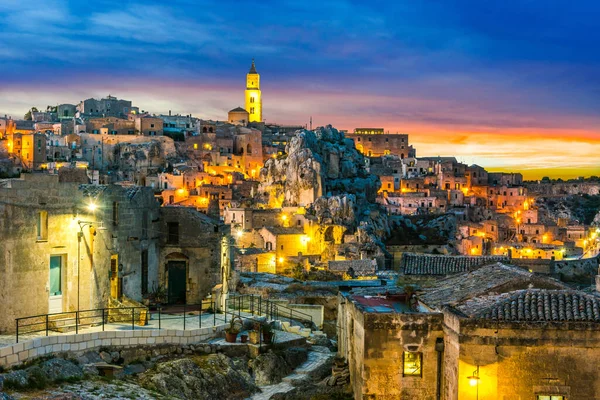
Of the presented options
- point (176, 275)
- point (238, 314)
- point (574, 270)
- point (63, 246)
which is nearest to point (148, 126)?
point (574, 270)

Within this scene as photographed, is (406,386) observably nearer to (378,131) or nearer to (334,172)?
(334,172)

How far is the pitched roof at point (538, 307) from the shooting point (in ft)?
48.1

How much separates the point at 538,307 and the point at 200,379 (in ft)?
27.5

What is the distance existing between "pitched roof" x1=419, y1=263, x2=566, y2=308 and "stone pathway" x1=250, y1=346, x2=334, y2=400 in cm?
379

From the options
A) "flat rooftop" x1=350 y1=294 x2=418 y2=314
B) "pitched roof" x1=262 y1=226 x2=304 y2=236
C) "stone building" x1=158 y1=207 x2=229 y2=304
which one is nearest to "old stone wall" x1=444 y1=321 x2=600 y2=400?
"flat rooftop" x1=350 y1=294 x2=418 y2=314

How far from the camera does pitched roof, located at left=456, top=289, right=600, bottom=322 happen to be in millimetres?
14672

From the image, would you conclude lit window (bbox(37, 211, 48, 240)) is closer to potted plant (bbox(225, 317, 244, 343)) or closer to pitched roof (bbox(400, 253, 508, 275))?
potted plant (bbox(225, 317, 244, 343))

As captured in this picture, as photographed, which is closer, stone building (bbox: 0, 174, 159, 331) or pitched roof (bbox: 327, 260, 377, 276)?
stone building (bbox: 0, 174, 159, 331)

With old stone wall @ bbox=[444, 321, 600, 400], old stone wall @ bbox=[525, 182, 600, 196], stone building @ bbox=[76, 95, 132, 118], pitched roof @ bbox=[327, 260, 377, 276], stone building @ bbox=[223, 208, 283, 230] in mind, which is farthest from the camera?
stone building @ bbox=[76, 95, 132, 118]

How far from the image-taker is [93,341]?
57.9 ft

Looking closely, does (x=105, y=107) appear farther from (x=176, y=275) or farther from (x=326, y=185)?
(x=176, y=275)

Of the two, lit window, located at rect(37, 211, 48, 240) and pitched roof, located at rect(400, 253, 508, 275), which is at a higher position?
lit window, located at rect(37, 211, 48, 240)

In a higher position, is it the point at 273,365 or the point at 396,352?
the point at 396,352

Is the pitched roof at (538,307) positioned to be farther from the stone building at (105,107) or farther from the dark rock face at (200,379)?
the stone building at (105,107)
